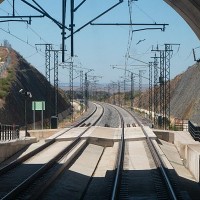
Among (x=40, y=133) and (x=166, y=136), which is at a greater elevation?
(x=40, y=133)

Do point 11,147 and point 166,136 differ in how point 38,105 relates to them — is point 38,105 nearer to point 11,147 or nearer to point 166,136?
point 166,136

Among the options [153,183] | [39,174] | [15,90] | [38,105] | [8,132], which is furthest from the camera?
[15,90]

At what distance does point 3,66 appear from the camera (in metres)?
73.3

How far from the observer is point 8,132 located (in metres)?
31.3

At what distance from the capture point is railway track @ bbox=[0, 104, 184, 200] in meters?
18.6

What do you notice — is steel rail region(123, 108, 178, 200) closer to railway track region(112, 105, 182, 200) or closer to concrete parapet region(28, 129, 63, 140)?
railway track region(112, 105, 182, 200)

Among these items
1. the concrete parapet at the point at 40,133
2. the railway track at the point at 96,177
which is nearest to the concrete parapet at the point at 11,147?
the railway track at the point at 96,177

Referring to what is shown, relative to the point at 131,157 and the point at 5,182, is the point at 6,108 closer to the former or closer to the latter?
the point at 131,157

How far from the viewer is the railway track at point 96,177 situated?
18.6 m

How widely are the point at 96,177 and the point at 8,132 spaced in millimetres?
8496

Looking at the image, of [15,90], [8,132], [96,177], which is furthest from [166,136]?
[15,90]

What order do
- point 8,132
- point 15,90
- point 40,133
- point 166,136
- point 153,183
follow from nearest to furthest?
point 153,183 → point 8,132 → point 40,133 → point 166,136 → point 15,90

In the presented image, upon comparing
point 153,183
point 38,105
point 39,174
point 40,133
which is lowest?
point 153,183

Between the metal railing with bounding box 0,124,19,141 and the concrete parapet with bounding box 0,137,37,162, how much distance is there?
525mm
